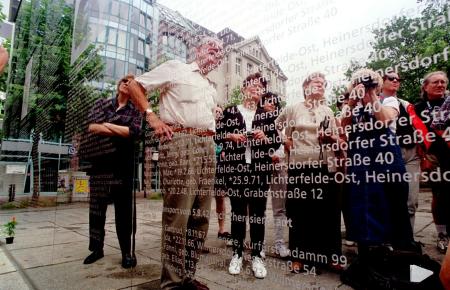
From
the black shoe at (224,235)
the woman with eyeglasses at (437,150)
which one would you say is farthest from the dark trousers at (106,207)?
the woman with eyeglasses at (437,150)

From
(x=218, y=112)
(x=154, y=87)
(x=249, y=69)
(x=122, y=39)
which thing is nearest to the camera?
(x=249, y=69)

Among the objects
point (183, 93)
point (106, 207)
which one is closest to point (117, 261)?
point (106, 207)

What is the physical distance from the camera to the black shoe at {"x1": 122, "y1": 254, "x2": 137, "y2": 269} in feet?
5.60

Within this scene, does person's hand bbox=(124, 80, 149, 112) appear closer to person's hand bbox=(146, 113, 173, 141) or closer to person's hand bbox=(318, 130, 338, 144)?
person's hand bbox=(146, 113, 173, 141)

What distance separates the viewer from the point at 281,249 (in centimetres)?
87

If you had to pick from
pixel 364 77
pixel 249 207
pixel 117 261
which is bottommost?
pixel 117 261

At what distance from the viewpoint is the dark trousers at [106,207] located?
5.76 feet

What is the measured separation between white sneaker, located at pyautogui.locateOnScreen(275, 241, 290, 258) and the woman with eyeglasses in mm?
385

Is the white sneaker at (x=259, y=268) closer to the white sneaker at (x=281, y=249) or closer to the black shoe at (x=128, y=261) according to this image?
the white sneaker at (x=281, y=249)

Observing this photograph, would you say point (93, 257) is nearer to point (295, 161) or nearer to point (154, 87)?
point (154, 87)

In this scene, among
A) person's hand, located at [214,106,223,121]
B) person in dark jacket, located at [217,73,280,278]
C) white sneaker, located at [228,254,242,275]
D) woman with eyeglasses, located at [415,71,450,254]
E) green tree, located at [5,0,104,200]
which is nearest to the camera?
woman with eyeglasses, located at [415,71,450,254]

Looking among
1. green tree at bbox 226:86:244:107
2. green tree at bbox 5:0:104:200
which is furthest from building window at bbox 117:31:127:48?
green tree at bbox 226:86:244:107

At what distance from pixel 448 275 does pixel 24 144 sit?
4.51 m

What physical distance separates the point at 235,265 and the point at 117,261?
1.08 metres
